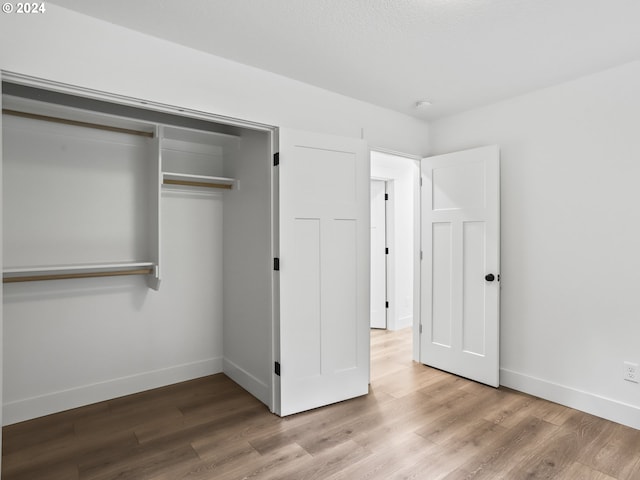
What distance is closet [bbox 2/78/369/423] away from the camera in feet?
8.96

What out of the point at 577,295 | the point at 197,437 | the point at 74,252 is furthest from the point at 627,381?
the point at 74,252

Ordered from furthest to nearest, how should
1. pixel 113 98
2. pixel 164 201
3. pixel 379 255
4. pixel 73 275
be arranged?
1. pixel 379 255
2. pixel 164 201
3. pixel 73 275
4. pixel 113 98

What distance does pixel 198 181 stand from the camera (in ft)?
11.1

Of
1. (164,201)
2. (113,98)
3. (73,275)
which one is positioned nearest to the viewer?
(113,98)

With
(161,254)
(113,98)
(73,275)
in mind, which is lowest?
(73,275)

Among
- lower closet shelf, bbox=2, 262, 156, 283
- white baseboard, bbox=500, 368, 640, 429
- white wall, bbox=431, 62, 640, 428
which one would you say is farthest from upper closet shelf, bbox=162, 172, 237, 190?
white baseboard, bbox=500, 368, 640, 429

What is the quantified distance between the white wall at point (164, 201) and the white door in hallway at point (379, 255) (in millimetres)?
1524

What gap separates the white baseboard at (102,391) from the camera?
8.89 feet

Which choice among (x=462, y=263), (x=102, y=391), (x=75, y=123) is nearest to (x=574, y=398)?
(x=462, y=263)

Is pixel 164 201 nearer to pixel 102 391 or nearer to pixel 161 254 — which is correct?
pixel 161 254

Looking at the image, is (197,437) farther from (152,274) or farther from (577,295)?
(577,295)

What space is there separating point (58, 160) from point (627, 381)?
4.40 metres

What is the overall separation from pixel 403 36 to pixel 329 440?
101 inches

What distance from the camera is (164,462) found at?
225cm
